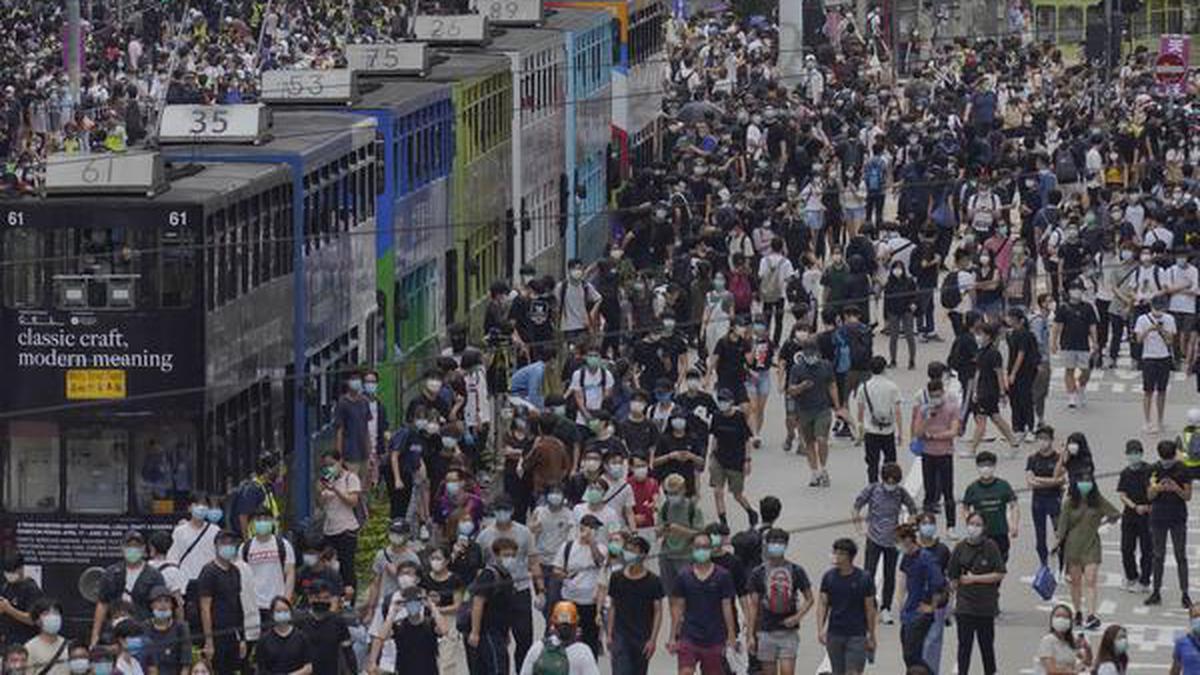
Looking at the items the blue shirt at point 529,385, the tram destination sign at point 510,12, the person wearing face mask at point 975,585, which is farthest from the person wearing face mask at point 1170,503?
the tram destination sign at point 510,12

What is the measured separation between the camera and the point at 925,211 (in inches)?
2188

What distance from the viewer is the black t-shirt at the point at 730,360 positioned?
138 feet

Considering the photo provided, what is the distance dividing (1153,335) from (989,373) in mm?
1974

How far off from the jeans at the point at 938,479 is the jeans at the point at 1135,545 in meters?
1.65

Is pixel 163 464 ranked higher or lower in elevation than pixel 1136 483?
higher

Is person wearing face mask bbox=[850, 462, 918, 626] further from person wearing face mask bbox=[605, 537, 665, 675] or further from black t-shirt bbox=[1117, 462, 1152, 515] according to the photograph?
person wearing face mask bbox=[605, 537, 665, 675]

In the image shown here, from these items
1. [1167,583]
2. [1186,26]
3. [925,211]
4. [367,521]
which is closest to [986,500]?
[1167,583]

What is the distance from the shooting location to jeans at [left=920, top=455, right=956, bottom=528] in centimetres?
3859

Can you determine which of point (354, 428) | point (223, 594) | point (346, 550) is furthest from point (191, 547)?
point (354, 428)

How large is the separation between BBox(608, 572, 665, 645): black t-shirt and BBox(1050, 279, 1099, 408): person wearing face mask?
1317 cm

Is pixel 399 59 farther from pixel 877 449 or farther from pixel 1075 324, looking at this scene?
pixel 877 449

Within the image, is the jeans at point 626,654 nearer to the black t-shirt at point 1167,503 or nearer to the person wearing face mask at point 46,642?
the person wearing face mask at point 46,642

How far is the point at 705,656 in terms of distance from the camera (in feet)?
106

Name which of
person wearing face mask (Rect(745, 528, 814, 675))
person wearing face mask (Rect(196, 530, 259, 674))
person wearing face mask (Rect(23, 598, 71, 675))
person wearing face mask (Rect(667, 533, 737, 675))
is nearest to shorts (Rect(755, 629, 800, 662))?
person wearing face mask (Rect(745, 528, 814, 675))
